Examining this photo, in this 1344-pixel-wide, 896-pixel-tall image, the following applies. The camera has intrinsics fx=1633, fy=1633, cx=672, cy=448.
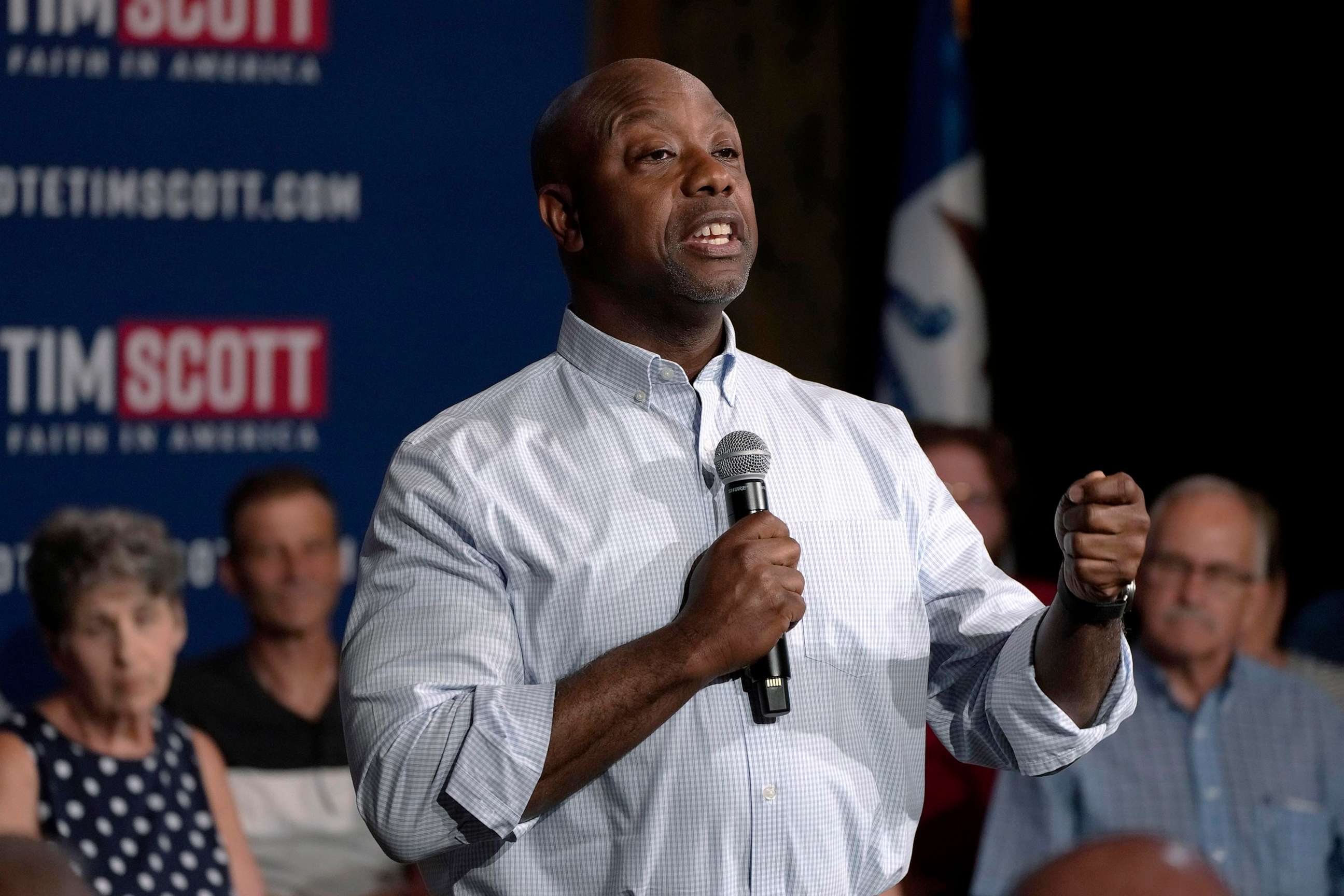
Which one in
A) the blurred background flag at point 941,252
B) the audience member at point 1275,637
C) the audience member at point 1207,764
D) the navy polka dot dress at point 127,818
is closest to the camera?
the navy polka dot dress at point 127,818

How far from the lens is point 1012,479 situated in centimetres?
395

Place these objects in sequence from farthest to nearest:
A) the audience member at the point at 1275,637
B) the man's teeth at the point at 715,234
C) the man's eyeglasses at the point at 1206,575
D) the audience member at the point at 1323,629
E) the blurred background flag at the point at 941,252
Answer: the blurred background flag at the point at 941,252 → the audience member at the point at 1323,629 → the audience member at the point at 1275,637 → the man's eyeglasses at the point at 1206,575 → the man's teeth at the point at 715,234

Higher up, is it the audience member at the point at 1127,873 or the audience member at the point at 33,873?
the audience member at the point at 1127,873

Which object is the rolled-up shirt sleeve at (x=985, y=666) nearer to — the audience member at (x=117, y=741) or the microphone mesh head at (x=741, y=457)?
the microphone mesh head at (x=741, y=457)

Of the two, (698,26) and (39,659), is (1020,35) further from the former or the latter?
(39,659)

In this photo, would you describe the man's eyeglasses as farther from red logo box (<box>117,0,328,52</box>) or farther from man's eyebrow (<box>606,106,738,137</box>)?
red logo box (<box>117,0,328,52</box>)

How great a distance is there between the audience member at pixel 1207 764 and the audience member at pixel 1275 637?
11.2 inches

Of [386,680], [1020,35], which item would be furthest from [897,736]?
[1020,35]

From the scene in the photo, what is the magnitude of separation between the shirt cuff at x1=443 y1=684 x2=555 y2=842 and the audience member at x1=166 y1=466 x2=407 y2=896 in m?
2.02

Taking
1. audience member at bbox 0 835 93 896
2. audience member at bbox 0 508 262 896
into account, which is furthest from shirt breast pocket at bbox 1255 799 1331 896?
audience member at bbox 0 835 93 896

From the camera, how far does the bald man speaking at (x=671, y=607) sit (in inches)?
56.5

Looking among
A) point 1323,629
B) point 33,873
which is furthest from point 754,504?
point 1323,629

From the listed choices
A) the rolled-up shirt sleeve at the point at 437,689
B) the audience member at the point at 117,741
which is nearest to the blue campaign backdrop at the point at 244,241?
the audience member at the point at 117,741

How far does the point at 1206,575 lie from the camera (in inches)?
135
